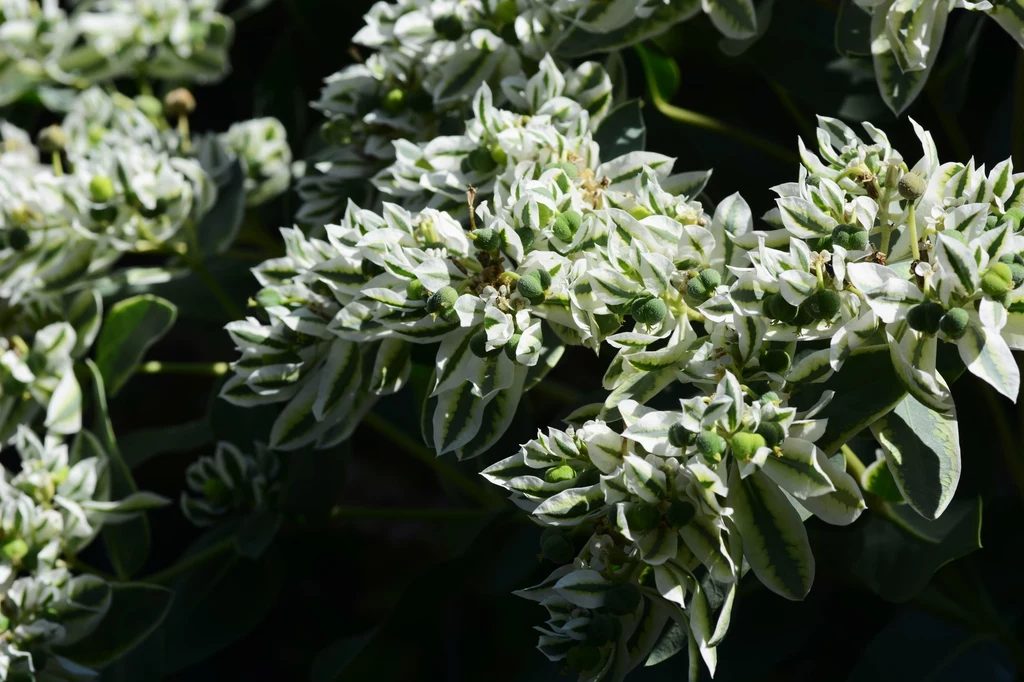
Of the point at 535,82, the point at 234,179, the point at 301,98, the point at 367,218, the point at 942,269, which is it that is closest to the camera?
the point at 942,269

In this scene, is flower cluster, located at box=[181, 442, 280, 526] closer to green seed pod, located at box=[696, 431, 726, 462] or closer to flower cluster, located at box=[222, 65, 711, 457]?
flower cluster, located at box=[222, 65, 711, 457]

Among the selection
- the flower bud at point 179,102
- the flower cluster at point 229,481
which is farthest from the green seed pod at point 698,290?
the flower bud at point 179,102

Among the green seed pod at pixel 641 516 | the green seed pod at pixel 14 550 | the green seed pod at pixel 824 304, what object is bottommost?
the green seed pod at pixel 14 550

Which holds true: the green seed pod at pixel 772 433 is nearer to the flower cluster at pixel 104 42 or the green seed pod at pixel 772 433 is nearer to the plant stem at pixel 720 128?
the plant stem at pixel 720 128

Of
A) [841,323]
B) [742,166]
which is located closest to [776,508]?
[841,323]

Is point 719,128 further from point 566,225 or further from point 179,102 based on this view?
point 179,102

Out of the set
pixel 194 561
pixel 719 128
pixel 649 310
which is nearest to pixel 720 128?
pixel 719 128

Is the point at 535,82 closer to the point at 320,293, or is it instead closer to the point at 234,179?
the point at 320,293
